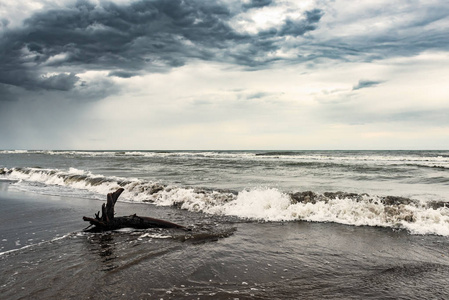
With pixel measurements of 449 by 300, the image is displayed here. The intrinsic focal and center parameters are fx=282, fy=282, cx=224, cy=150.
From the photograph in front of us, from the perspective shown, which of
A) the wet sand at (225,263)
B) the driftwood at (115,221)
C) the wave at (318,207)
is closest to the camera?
the wet sand at (225,263)

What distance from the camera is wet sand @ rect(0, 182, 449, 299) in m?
4.20

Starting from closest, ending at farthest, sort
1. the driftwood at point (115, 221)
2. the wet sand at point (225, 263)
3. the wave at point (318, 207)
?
the wet sand at point (225, 263) < the driftwood at point (115, 221) < the wave at point (318, 207)

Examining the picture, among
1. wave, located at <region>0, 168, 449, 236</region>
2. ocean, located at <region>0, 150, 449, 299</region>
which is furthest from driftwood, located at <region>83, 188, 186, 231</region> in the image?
wave, located at <region>0, 168, 449, 236</region>

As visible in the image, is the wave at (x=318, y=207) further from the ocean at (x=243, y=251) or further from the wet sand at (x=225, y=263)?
the wet sand at (x=225, y=263)

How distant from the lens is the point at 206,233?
23.5 feet

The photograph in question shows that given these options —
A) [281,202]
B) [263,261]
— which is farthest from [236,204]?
[263,261]

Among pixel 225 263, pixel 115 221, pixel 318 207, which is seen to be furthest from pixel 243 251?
pixel 318 207

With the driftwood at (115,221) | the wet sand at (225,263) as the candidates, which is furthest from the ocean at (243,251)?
the driftwood at (115,221)

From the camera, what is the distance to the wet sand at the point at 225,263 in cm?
420

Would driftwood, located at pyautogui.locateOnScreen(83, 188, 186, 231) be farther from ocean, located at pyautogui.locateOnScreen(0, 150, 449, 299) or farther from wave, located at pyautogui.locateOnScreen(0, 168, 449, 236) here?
wave, located at pyautogui.locateOnScreen(0, 168, 449, 236)

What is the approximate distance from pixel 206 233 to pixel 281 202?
3.38 meters

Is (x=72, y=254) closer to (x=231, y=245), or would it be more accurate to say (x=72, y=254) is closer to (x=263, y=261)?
(x=231, y=245)

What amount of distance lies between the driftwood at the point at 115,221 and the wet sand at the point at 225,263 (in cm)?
30

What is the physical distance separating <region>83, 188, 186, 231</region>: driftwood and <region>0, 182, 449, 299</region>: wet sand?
296 mm
